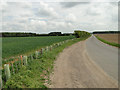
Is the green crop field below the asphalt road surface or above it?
above

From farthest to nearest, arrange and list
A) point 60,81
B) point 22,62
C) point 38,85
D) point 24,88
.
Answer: point 22,62 < point 60,81 < point 38,85 < point 24,88

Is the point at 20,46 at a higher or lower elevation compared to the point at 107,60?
higher

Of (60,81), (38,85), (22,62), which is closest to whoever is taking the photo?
(38,85)

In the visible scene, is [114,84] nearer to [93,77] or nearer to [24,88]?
[93,77]

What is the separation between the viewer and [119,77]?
5.76 metres

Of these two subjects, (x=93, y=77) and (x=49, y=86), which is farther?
(x=93, y=77)

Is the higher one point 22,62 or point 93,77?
point 22,62

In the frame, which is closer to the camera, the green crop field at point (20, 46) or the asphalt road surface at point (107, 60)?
the asphalt road surface at point (107, 60)

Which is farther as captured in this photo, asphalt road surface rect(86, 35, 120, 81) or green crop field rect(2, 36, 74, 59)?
green crop field rect(2, 36, 74, 59)

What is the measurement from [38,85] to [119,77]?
4529 mm

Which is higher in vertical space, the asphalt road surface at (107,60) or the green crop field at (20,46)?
the green crop field at (20,46)

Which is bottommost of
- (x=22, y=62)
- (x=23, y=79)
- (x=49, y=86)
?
(x=49, y=86)

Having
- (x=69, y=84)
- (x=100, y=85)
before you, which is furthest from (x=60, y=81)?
(x=100, y=85)

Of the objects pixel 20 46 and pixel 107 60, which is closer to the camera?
pixel 107 60
